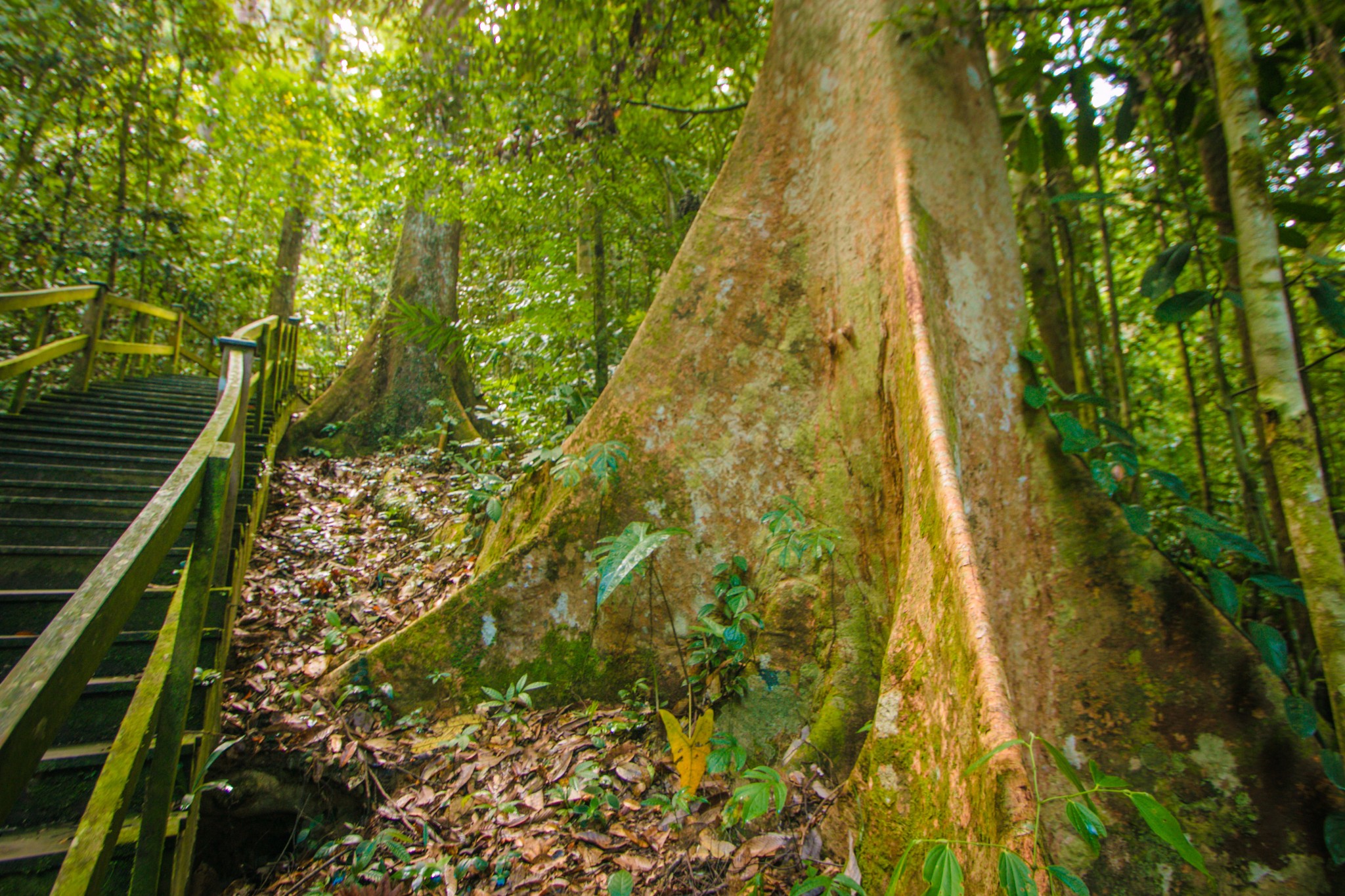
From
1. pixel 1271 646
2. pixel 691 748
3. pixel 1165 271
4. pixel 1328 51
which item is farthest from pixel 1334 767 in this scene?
pixel 1328 51

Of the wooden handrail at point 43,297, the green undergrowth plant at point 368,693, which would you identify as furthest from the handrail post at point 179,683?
the wooden handrail at point 43,297

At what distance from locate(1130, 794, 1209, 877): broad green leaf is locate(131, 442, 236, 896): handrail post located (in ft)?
7.46

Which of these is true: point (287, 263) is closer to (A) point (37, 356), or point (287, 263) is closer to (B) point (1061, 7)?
(A) point (37, 356)

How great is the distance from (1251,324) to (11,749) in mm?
2705

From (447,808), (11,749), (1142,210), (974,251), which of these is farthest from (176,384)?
(1142,210)

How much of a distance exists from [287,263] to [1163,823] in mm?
13417

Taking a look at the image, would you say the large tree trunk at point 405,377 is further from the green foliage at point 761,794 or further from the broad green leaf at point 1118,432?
the broad green leaf at point 1118,432

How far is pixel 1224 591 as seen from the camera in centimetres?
190

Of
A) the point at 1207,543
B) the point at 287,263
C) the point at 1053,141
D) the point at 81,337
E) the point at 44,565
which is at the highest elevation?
the point at 287,263

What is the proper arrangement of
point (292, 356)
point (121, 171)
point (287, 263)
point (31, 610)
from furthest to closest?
1. point (287, 263)
2. point (292, 356)
3. point (121, 171)
4. point (31, 610)

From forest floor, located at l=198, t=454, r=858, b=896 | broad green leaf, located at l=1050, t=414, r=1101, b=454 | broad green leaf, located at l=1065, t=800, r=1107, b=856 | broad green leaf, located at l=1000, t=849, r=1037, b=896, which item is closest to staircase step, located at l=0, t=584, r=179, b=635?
forest floor, located at l=198, t=454, r=858, b=896

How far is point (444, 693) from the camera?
2859 mm

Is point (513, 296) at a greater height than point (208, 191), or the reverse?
point (208, 191)

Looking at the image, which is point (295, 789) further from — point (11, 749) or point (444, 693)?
point (11, 749)
